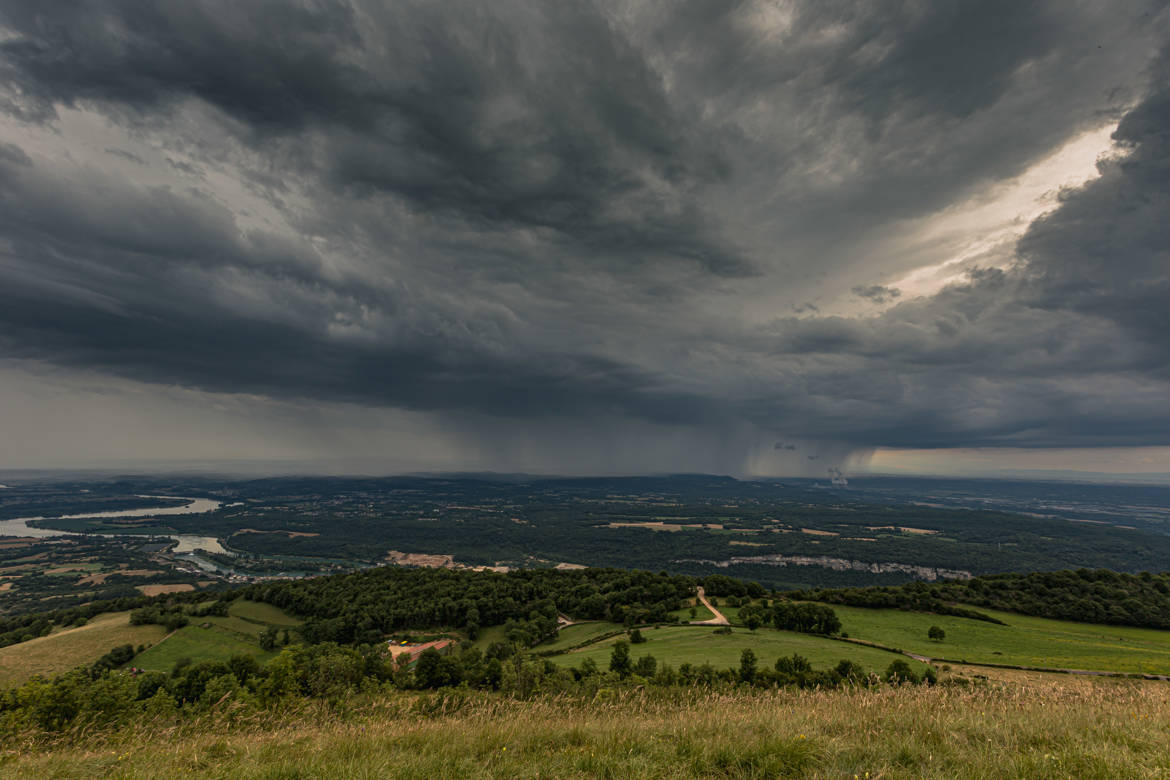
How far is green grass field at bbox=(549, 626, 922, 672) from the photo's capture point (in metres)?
43.9

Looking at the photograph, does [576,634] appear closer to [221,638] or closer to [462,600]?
[462,600]

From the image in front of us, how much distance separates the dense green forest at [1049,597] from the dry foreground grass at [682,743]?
244ft

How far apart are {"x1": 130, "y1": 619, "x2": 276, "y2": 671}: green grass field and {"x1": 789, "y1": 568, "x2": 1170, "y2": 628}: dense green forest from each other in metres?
91.2

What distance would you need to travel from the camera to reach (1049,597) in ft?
221

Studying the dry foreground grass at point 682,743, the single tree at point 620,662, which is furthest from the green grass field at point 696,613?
the dry foreground grass at point 682,743

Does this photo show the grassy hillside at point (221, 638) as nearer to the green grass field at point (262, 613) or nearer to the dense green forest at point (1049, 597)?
the green grass field at point (262, 613)

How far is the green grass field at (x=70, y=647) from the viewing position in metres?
51.4

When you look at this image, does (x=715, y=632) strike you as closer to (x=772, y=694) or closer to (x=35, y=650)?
(x=772, y=694)

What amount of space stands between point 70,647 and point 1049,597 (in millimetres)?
145731

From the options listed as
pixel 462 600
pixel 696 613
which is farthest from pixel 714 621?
pixel 462 600

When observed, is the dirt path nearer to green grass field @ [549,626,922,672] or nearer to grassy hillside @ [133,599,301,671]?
green grass field @ [549,626,922,672]

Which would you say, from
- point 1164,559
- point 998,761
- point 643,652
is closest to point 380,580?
point 643,652

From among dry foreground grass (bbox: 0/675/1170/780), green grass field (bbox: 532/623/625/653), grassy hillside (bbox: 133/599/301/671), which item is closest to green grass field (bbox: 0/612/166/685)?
grassy hillside (bbox: 133/599/301/671)

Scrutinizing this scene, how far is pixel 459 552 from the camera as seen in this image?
196 meters
